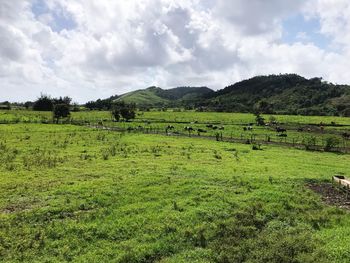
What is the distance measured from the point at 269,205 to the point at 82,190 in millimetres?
10843

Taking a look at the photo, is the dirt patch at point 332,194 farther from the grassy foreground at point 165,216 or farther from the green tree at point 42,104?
the green tree at point 42,104

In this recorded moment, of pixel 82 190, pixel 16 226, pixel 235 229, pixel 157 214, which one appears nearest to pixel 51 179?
pixel 82 190

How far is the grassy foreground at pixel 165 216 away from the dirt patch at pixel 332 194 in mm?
756

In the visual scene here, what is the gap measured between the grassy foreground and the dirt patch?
76cm

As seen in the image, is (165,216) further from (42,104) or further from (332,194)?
(42,104)

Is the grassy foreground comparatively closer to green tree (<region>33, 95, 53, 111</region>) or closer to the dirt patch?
the dirt patch

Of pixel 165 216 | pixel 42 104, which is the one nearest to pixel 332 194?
pixel 165 216

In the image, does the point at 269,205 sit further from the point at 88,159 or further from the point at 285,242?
the point at 88,159

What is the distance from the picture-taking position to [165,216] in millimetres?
16203

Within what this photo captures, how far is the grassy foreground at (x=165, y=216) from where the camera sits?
13.2m

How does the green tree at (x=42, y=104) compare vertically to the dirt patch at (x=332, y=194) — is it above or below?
above

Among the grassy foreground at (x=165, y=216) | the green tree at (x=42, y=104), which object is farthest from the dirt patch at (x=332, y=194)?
the green tree at (x=42, y=104)

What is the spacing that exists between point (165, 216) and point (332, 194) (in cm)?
1206

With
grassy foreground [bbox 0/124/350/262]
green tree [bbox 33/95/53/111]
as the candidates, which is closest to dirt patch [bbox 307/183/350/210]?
grassy foreground [bbox 0/124/350/262]
